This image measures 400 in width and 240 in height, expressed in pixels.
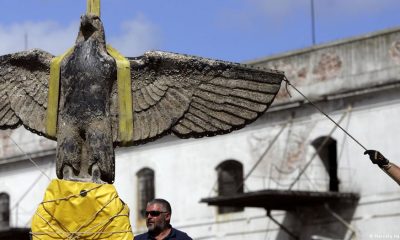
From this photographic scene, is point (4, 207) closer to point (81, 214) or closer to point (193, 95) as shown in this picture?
point (193, 95)

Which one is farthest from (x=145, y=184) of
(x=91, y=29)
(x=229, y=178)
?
(x=91, y=29)

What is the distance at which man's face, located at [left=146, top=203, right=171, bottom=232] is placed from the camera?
11.0 m

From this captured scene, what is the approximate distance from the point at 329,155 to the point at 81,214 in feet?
71.4

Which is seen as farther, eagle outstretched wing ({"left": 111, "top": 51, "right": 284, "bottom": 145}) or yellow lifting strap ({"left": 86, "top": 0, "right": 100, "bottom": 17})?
yellow lifting strap ({"left": 86, "top": 0, "right": 100, "bottom": 17})

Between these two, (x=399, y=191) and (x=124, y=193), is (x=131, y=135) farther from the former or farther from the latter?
(x=124, y=193)

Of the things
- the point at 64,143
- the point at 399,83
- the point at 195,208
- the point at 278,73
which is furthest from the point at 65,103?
the point at 195,208

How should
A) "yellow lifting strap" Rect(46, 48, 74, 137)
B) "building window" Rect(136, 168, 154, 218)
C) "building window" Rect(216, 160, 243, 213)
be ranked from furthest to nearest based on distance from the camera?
"building window" Rect(136, 168, 154, 218) → "building window" Rect(216, 160, 243, 213) → "yellow lifting strap" Rect(46, 48, 74, 137)

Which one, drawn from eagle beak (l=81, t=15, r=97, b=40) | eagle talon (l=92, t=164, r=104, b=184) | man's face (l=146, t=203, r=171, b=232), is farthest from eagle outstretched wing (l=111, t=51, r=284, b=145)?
man's face (l=146, t=203, r=171, b=232)

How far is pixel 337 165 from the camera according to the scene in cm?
3105

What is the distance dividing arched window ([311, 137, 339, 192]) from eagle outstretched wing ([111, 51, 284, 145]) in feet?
68.0

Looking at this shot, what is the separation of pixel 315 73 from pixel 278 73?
2103 centimetres

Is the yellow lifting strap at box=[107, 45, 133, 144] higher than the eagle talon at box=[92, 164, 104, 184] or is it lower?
higher

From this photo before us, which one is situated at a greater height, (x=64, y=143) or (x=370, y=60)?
(x=370, y=60)

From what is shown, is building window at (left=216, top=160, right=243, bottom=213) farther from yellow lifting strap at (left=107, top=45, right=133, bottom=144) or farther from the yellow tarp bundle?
the yellow tarp bundle
